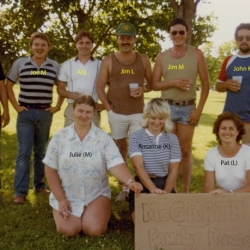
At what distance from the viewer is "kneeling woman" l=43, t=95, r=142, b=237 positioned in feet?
14.7

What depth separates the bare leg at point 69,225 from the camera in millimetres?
4469

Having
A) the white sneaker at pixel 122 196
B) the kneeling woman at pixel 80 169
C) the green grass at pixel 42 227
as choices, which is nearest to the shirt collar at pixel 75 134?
the kneeling woman at pixel 80 169

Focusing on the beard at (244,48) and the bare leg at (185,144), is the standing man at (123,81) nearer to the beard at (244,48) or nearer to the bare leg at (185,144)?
the bare leg at (185,144)

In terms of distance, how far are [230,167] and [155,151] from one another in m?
0.82

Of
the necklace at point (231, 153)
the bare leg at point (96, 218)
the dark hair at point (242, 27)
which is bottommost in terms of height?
the bare leg at point (96, 218)

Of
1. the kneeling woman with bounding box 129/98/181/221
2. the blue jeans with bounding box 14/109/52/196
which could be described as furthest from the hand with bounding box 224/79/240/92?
the blue jeans with bounding box 14/109/52/196

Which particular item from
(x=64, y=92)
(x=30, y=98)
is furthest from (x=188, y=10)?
(x=30, y=98)

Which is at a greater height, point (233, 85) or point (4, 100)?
point (233, 85)

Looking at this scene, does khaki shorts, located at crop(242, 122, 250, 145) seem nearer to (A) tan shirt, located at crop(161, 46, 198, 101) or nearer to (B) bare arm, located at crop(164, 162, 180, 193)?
(A) tan shirt, located at crop(161, 46, 198, 101)

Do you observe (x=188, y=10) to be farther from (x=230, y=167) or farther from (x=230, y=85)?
(x=230, y=167)

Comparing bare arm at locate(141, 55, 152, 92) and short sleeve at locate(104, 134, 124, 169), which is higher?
bare arm at locate(141, 55, 152, 92)

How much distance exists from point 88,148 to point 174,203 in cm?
112

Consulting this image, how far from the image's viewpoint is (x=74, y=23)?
14.4 metres

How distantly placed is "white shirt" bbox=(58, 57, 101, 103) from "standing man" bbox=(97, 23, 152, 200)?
0.50 feet
